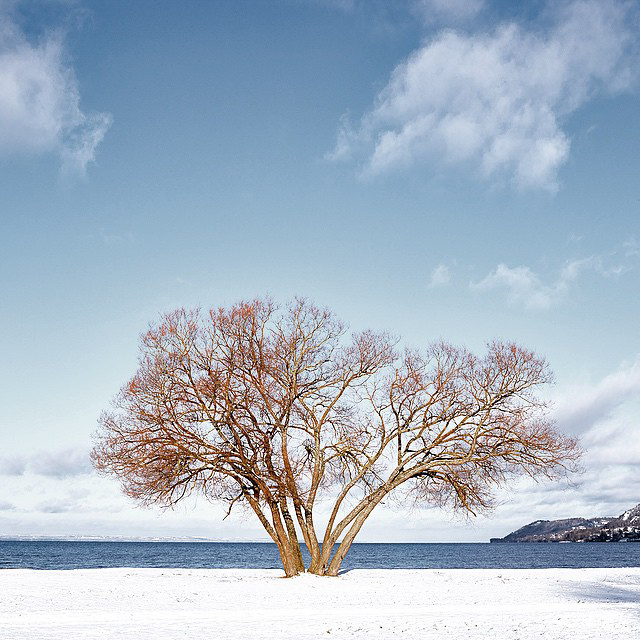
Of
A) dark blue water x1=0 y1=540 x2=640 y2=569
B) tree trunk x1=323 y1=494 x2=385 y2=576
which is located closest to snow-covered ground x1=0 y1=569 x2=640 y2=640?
tree trunk x1=323 y1=494 x2=385 y2=576

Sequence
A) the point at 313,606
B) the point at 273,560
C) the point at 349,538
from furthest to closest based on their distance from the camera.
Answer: the point at 273,560 < the point at 349,538 < the point at 313,606

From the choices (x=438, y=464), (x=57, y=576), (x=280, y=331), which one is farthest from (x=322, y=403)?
(x=57, y=576)

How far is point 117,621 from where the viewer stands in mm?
14133

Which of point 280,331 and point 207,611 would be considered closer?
point 207,611

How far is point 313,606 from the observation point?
675 inches

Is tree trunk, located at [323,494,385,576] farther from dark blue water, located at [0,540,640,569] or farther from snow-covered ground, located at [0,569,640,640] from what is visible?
dark blue water, located at [0,540,640,569]

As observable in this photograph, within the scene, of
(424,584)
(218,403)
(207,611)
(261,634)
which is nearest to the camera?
(261,634)

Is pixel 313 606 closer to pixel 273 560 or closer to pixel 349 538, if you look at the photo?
pixel 349 538

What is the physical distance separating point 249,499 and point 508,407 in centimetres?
1044

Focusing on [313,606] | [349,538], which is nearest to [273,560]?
[349,538]

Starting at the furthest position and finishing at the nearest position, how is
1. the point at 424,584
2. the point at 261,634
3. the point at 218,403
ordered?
1. the point at 218,403
2. the point at 424,584
3. the point at 261,634

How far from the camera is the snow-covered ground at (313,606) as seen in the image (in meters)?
12.5

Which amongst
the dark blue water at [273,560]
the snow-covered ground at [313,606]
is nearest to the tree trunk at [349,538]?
the snow-covered ground at [313,606]

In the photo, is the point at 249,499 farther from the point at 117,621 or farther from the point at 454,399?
the point at 117,621
